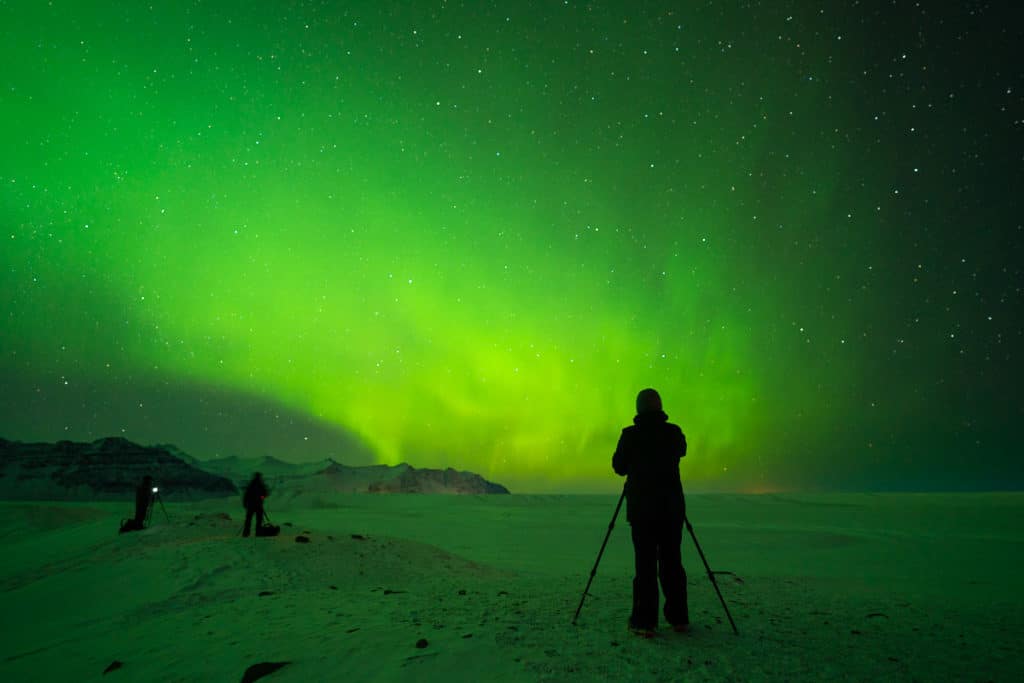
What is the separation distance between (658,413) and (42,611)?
13914 millimetres

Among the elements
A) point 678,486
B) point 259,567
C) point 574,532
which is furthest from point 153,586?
point 574,532

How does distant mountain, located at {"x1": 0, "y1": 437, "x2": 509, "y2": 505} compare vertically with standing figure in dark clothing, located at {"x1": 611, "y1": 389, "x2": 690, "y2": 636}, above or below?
above

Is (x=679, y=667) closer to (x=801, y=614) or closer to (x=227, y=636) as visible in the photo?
(x=801, y=614)

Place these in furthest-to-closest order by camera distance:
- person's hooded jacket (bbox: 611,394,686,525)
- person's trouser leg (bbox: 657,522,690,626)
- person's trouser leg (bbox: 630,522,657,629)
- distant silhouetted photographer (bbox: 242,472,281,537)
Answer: distant silhouetted photographer (bbox: 242,472,281,537), person's hooded jacket (bbox: 611,394,686,525), person's trouser leg (bbox: 657,522,690,626), person's trouser leg (bbox: 630,522,657,629)

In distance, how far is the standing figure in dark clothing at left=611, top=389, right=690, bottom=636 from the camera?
6.63 m

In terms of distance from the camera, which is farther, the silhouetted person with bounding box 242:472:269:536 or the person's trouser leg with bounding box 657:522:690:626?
the silhouetted person with bounding box 242:472:269:536

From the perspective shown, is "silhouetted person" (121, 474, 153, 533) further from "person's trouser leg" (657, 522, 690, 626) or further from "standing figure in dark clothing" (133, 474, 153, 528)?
"person's trouser leg" (657, 522, 690, 626)

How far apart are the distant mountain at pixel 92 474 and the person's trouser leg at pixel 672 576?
139633 mm

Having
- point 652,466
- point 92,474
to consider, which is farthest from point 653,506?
point 92,474

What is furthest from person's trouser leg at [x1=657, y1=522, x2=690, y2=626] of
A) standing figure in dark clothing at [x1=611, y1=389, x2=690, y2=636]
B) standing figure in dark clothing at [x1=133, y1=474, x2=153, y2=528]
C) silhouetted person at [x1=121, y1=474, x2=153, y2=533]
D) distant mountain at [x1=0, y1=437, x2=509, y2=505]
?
distant mountain at [x1=0, y1=437, x2=509, y2=505]

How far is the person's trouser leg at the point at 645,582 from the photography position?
6.54 m

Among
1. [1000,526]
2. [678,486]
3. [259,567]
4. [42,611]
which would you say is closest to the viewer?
[678,486]

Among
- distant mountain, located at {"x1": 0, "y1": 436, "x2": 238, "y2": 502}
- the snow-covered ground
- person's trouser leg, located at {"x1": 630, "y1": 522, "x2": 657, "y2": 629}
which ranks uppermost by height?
distant mountain, located at {"x1": 0, "y1": 436, "x2": 238, "y2": 502}

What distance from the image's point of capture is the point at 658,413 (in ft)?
23.8
